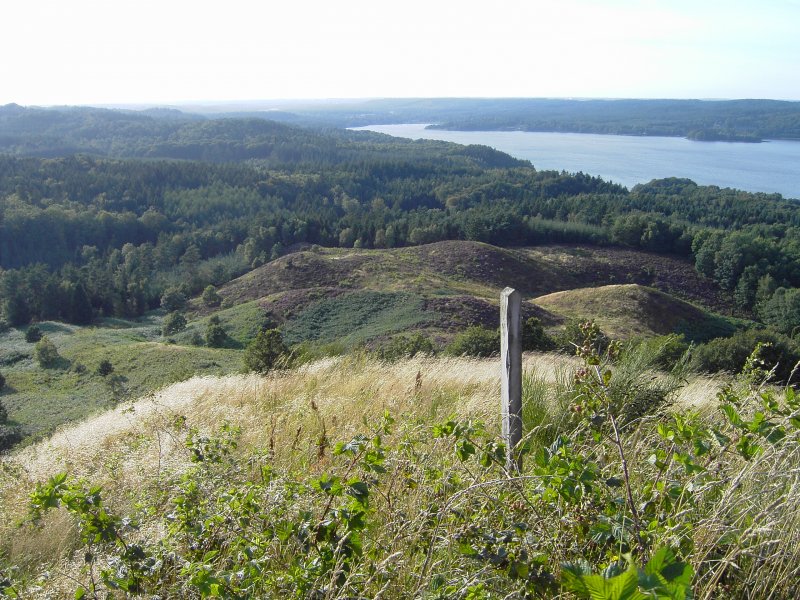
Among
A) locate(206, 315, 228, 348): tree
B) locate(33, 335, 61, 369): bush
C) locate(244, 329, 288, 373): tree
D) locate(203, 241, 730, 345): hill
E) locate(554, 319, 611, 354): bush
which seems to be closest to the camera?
locate(554, 319, 611, 354): bush

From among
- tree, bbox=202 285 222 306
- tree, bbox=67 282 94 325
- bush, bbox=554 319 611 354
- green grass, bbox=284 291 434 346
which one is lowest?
tree, bbox=67 282 94 325

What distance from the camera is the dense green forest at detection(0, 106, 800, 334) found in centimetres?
4934

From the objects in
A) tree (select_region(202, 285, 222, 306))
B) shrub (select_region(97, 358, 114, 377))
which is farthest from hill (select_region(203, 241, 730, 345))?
shrub (select_region(97, 358, 114, 377))

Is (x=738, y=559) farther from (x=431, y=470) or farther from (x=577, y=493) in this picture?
(x=431, y=470)

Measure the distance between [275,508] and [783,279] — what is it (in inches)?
2238

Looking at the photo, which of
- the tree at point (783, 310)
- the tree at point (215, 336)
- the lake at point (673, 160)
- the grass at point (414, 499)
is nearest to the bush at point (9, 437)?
the grass at point (414, 499)

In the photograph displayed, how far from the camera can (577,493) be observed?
2107 mm

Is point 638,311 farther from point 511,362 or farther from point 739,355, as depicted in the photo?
point 511,362

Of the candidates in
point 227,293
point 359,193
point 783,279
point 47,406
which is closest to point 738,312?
point 783,279

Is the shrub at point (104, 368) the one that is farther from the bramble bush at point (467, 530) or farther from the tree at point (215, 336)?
the bramble bush at point (467, 530)

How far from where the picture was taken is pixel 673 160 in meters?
138

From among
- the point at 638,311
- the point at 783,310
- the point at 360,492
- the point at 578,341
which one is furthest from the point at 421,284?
the point at 360,492

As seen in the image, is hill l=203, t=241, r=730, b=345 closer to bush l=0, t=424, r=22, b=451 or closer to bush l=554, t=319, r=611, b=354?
bush l=554, t=319, r=611, b=354

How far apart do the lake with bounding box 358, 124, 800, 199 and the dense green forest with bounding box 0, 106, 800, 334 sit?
2369 cm
